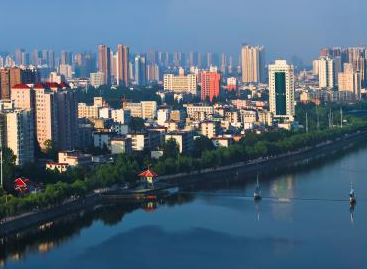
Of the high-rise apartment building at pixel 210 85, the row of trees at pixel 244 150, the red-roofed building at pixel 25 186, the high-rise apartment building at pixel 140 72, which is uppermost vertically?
the high-rise apartment building at pixel 140 72

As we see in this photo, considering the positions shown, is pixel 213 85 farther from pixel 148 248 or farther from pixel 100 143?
pixel 148 248

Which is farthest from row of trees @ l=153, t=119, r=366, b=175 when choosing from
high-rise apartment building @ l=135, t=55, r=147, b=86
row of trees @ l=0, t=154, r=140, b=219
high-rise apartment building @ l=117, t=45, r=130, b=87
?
high-rise apartment building @ l=135, t=55, r=147, b=86

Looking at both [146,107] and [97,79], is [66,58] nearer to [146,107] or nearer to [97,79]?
[97,79]

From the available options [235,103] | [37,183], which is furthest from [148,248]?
[235,103]

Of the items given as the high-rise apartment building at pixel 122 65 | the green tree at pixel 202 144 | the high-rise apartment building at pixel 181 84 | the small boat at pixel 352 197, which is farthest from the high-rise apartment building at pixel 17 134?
the high-rise apartment building at pixel 122 65

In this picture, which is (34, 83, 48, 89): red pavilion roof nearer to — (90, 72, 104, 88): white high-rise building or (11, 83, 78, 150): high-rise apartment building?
(11, 83, 78, 150): high-rise apartment building

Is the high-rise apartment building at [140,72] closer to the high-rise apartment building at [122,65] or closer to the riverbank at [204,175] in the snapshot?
the high-rise apartment building at [122,65]

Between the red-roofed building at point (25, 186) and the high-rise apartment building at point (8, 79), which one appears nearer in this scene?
the red-roofed building at point (25, 186)
